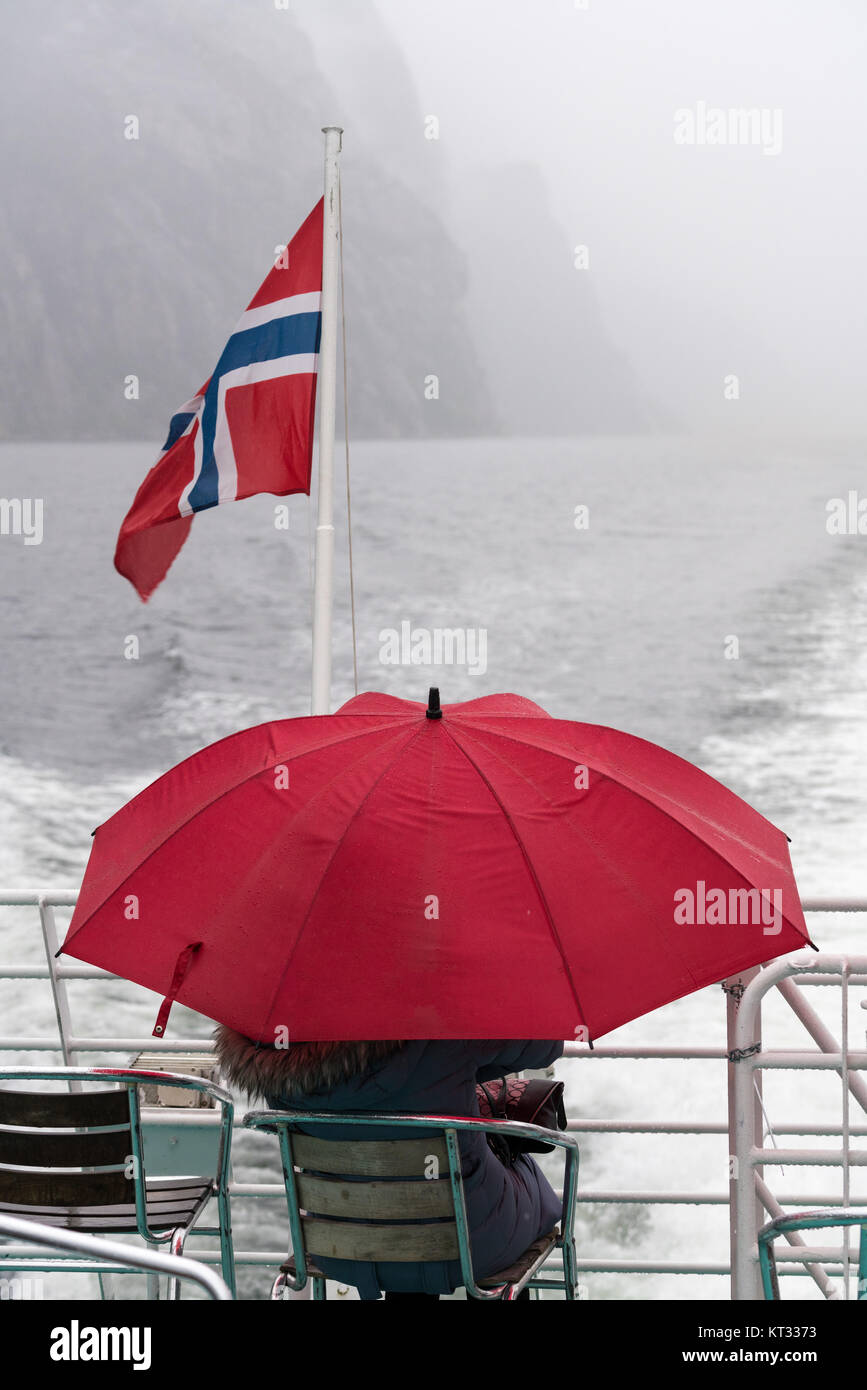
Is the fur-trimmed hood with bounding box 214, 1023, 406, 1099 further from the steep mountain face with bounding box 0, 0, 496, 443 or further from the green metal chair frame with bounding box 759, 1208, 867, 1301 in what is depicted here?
the steep mountain face with bounding box 0, 0, 496, 443

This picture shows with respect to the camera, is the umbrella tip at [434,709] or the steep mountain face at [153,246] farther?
the steep mountain face at [153,246]

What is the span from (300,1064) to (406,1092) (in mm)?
161

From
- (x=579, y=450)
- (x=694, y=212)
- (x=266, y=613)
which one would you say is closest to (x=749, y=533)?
(x=579, y=450)

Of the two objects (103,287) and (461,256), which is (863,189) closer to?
(461,256)

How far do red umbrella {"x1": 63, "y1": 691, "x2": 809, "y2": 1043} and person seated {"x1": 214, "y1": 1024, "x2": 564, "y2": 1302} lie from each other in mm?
80

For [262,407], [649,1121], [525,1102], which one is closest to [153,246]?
[262,407]

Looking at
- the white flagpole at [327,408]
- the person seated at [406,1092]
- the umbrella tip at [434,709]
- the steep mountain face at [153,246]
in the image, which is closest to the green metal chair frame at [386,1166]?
the person seated at [406,1092]

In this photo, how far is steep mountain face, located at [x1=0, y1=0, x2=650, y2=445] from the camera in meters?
33.5

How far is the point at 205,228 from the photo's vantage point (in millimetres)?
34125

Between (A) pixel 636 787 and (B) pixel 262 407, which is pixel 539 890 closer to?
(A) pixel 636 787

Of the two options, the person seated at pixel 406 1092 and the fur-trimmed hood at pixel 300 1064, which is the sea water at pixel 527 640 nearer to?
the person seated at pixel 406 1092

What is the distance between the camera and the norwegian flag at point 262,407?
371 centimetres

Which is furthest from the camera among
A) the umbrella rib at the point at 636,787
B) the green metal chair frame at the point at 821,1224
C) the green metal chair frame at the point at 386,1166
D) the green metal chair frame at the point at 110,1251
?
the umbrella rib at the point at 636,787
